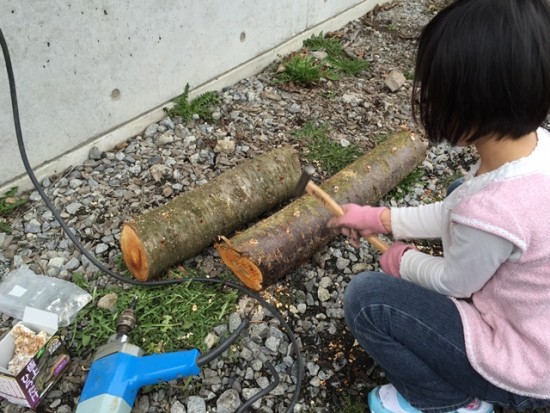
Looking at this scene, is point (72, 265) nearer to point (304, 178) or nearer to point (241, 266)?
point (241, 266)

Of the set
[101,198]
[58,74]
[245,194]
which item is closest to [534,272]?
[245,194]

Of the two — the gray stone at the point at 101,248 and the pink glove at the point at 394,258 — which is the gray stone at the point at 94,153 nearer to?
the gray stone at the point at 101,248

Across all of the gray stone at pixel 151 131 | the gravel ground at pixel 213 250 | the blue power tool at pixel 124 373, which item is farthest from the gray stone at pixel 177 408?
the gray stone at pixel 151 131

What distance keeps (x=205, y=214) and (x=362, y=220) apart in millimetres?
880

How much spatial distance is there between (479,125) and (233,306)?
4.49 ft

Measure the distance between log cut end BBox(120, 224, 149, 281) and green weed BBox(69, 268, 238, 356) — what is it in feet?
0.27

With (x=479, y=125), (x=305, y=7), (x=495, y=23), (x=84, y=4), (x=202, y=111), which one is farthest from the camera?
(x=305, y=7)

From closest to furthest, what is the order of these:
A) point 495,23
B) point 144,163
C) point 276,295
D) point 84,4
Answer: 1. point 495,23
2. point 276,295
3. point 84,4
4. point 144,163

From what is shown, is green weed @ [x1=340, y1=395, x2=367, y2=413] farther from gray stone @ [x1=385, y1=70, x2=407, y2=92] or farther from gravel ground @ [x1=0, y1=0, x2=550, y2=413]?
gray stone @ [x1=385, y1=70, x2=407, y2=92]

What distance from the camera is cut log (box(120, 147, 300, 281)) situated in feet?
7.30

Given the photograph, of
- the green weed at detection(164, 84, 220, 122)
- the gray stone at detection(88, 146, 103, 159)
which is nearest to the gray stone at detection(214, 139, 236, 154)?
the green weed at detection(164, 84, 220, 122)

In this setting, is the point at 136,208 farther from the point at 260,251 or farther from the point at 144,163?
the point at 260,251

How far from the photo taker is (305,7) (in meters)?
4.09

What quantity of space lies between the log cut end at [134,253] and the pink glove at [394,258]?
1.07 metres
